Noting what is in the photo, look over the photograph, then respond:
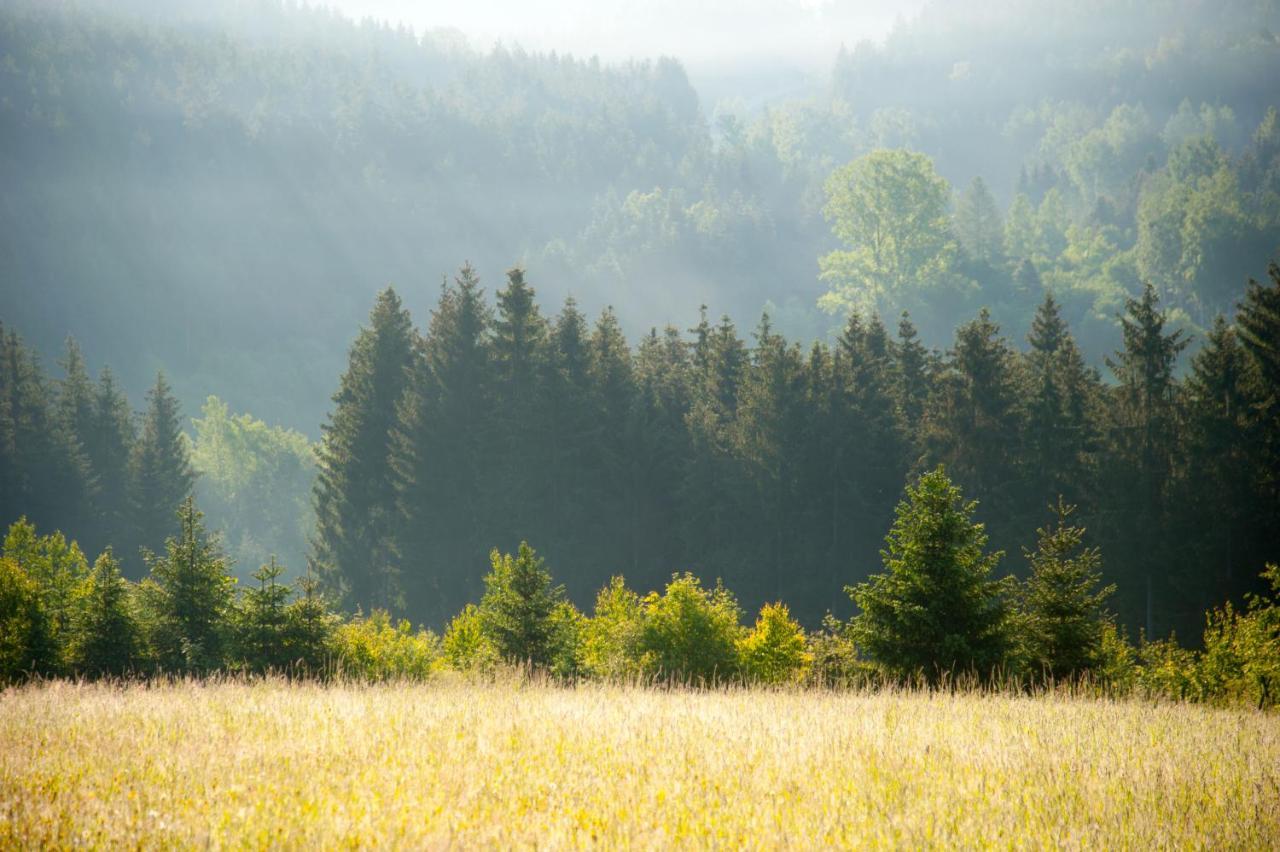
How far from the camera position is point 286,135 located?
188750 mm

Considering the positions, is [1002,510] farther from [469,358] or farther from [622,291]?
[622,291]

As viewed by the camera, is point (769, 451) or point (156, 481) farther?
point (156, 481)

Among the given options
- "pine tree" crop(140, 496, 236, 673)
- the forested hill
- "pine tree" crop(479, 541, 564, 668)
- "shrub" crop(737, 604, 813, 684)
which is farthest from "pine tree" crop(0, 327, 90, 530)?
the forested hill

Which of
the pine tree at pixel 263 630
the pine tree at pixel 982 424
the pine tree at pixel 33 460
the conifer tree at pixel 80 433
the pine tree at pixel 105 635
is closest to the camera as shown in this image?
the pine tree at pixel 263 630

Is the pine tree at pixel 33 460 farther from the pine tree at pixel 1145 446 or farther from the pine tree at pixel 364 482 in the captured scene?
the pine tree at pixel 1145 446

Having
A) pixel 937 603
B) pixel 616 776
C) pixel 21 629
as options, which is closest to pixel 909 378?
pixel 937 603

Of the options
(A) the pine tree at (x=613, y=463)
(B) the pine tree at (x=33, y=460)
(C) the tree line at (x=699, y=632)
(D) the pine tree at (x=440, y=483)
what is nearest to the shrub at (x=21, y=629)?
(C) the tree line at (x=699, y=632)

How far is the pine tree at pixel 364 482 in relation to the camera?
51.9 m

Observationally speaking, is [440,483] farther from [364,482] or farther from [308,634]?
[308,634]

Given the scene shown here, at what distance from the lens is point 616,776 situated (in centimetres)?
746

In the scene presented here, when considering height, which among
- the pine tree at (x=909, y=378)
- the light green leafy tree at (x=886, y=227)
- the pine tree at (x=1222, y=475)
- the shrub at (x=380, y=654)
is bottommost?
the shrub at (x=380, y=654)

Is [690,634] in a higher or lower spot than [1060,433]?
lower

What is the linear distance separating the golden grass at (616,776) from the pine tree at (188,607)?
28.4 ft

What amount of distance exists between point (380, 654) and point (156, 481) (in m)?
52.7
